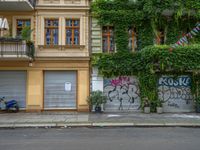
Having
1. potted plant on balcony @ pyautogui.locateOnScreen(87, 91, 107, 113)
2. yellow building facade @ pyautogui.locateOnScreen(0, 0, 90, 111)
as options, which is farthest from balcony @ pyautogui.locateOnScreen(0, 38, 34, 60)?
potted plant on balcony @ pyautogui.locateOnScreen(87, 91, 107, 113)

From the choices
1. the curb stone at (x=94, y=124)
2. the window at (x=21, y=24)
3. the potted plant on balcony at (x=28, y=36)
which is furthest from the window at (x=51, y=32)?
the curb stone at (x=94, y=124)

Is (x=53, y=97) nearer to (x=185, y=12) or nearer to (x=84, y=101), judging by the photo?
(x=84, y=101)

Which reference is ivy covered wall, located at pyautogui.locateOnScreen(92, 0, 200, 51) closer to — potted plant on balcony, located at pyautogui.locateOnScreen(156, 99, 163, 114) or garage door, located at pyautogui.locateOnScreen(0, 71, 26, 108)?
potted plant on balcony, located at pyautogui.locateOnScreen(156, 99, 163, 114)

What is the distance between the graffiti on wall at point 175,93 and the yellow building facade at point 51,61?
5.05 meters

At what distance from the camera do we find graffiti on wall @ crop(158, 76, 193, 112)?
67.9 ft

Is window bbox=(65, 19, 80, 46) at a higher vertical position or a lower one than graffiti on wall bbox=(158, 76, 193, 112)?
higher

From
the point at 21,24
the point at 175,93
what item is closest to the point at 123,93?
the point at 175,93

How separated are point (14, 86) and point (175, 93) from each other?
10743mm

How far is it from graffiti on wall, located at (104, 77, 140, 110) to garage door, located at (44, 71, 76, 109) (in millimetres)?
2271

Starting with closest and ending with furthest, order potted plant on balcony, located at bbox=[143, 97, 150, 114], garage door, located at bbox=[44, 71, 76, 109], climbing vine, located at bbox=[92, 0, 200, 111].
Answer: climbing vine, located at bbox=[92, 0, 200, 111]
potted plant on balcony, located at bbox=[143, 97, 150, 114]
garage door, located at bbox=[44, 71, 76, 109]

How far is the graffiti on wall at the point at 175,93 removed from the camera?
20688 millimetres

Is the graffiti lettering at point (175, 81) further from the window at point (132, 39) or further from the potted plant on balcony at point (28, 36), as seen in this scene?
the potted plant on balcony at point (28, 36)

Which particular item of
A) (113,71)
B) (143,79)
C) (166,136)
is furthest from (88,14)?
(166,136)

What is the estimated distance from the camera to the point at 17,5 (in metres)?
19.3
